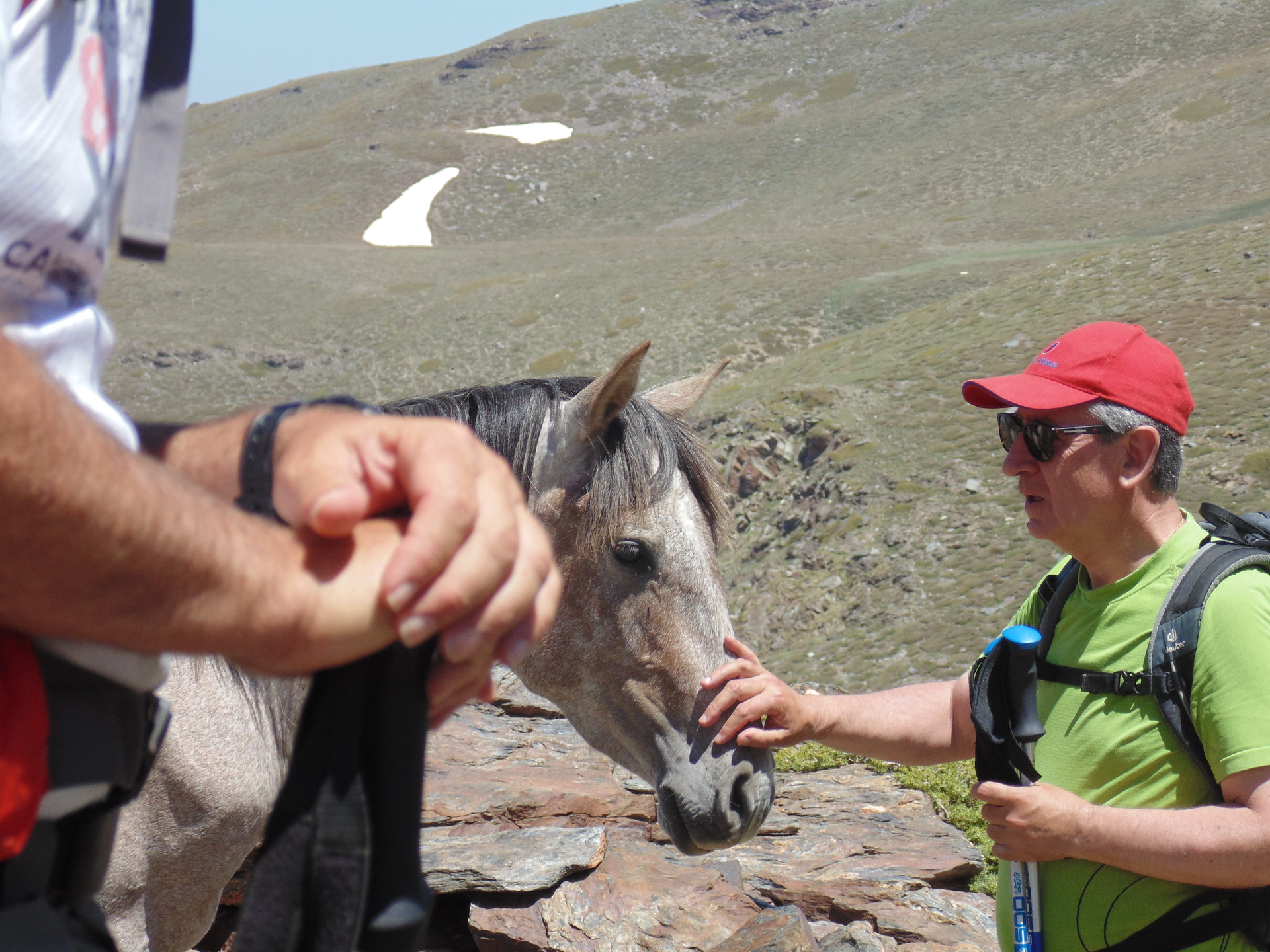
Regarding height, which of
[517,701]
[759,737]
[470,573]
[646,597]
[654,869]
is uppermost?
[470,573]

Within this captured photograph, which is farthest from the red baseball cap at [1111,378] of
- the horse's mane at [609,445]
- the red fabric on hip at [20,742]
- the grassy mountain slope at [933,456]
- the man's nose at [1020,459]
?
the grassy mountain slope at [933,456]

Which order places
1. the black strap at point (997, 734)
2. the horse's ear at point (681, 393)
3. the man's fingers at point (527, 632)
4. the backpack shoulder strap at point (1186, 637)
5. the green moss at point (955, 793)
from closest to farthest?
the man's fingers at point (527, 632)
the backpack shoulder strap at point (1186, 637)
the black strap at point (997, 734)
the horse's ear at point (681, 393)
the green moss at point (955, 793)

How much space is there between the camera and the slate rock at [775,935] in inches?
147

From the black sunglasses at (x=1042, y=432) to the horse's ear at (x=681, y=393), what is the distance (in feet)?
3.24

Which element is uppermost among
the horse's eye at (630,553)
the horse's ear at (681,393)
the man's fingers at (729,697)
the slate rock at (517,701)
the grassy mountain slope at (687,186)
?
the horse's ear at (681,393)

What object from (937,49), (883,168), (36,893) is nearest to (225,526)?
(36,893)

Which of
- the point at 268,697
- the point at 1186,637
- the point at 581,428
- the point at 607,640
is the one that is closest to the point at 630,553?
the point at 607,640

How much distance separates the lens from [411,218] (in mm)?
53875

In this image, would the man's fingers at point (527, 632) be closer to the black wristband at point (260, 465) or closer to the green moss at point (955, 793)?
the black wristband at point (260, 465)

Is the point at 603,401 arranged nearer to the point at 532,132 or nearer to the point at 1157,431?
the point at 1157,431

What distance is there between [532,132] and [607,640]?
69865 mm

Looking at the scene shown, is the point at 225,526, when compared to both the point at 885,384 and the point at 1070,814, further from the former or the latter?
the point at 885,384

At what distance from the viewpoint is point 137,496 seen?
0.86 m

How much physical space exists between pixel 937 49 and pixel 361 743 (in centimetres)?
7628
